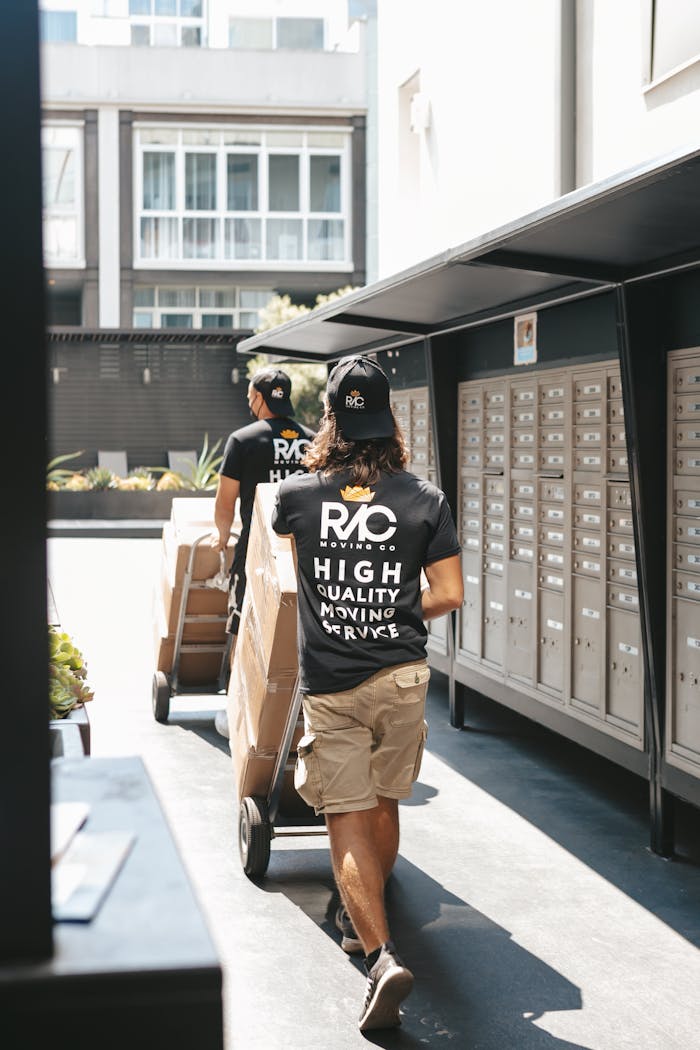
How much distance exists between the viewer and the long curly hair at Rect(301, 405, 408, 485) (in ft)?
12.8

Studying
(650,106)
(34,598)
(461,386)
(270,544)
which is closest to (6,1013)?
(34,598)

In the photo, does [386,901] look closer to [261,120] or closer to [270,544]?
[270,544]

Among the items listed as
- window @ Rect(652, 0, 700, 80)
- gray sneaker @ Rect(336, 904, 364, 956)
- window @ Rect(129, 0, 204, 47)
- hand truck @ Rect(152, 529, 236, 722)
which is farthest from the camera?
window @ Rect(129, 0, 204, 47)

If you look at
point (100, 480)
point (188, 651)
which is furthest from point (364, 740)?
point (100, 480)

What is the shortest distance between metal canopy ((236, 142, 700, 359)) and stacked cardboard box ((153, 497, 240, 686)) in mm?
1480

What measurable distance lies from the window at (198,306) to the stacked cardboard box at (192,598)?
2736 cm

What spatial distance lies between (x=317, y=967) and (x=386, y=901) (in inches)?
27.7

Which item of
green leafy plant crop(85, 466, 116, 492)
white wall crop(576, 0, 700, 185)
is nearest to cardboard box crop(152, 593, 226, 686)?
white wall crop(576, 0, 700, 185)

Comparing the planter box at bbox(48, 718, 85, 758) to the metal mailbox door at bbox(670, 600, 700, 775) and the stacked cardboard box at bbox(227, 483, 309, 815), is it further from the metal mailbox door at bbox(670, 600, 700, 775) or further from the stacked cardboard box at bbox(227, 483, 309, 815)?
the metal mailbox door at bbox(670, 600, 700, 775)

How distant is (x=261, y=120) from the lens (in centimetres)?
3369

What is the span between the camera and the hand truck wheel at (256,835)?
193 inches

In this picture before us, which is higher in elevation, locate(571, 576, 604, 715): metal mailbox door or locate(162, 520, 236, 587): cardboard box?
locate(162, 520, 236, 587): cardboard box

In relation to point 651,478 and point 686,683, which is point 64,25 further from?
point 686,683

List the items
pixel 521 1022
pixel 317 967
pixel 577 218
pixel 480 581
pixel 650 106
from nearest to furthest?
pixel 521 1022
pixel 317 967
pixel 577 218
pixel 650 106
pixel 480 581
